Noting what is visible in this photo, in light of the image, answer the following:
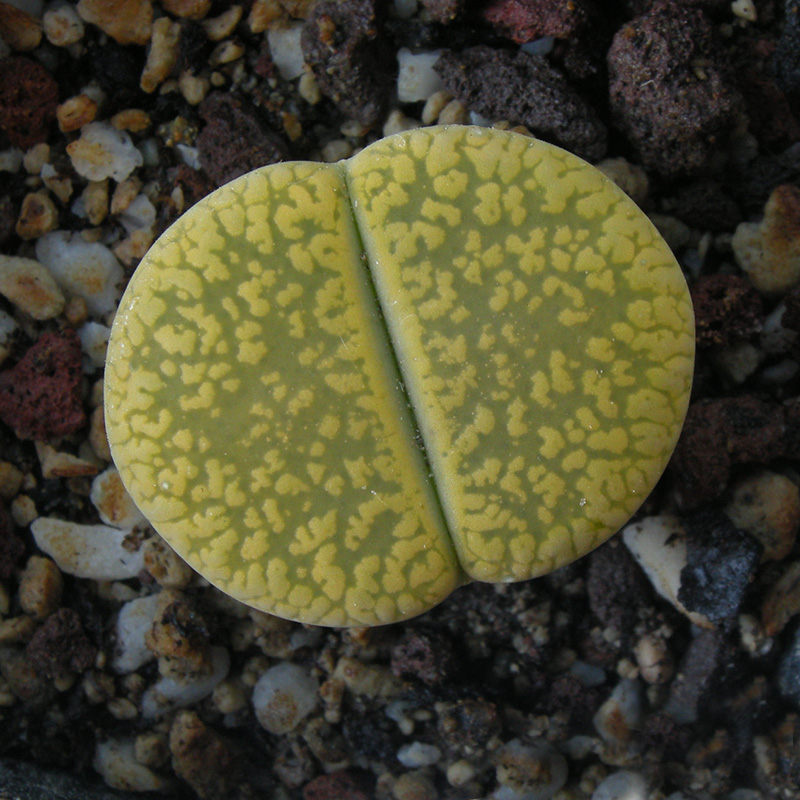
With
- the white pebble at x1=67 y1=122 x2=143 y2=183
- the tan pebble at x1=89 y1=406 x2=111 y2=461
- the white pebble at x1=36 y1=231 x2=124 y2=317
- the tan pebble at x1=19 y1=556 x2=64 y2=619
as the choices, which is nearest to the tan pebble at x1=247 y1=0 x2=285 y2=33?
the white pebble at x1=67 y1=122 x2=143 y2=183

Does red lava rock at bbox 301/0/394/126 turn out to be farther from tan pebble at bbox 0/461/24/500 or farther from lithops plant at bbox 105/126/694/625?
A: tan pebble at bbox 0/461/24/500

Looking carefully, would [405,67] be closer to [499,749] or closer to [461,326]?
[461,326]

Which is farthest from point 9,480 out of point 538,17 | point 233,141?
point 538,17

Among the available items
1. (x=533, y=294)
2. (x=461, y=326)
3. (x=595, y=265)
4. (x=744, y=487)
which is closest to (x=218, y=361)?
(x=461, y=326)

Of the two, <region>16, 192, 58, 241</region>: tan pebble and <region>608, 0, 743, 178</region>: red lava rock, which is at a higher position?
<region>608, 0, 743, 178</region>: red lava rock

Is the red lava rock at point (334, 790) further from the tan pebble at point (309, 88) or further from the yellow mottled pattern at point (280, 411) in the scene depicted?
the tan pebble at point (309, 88)

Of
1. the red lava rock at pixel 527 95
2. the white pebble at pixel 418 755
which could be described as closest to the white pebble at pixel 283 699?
the white pebble at pixel 418 755

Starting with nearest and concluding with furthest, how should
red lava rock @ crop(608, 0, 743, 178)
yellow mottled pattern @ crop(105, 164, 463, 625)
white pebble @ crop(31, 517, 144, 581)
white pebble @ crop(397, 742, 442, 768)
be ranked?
yellow mottled pattern @ crop(105, 164, 463, 625)
red lava rock @ crop(608, 0, 743, 178)
white pebble @ crop(397, 742, 442, 768)
white pebble @ crop(31, 517, 144, 581)
